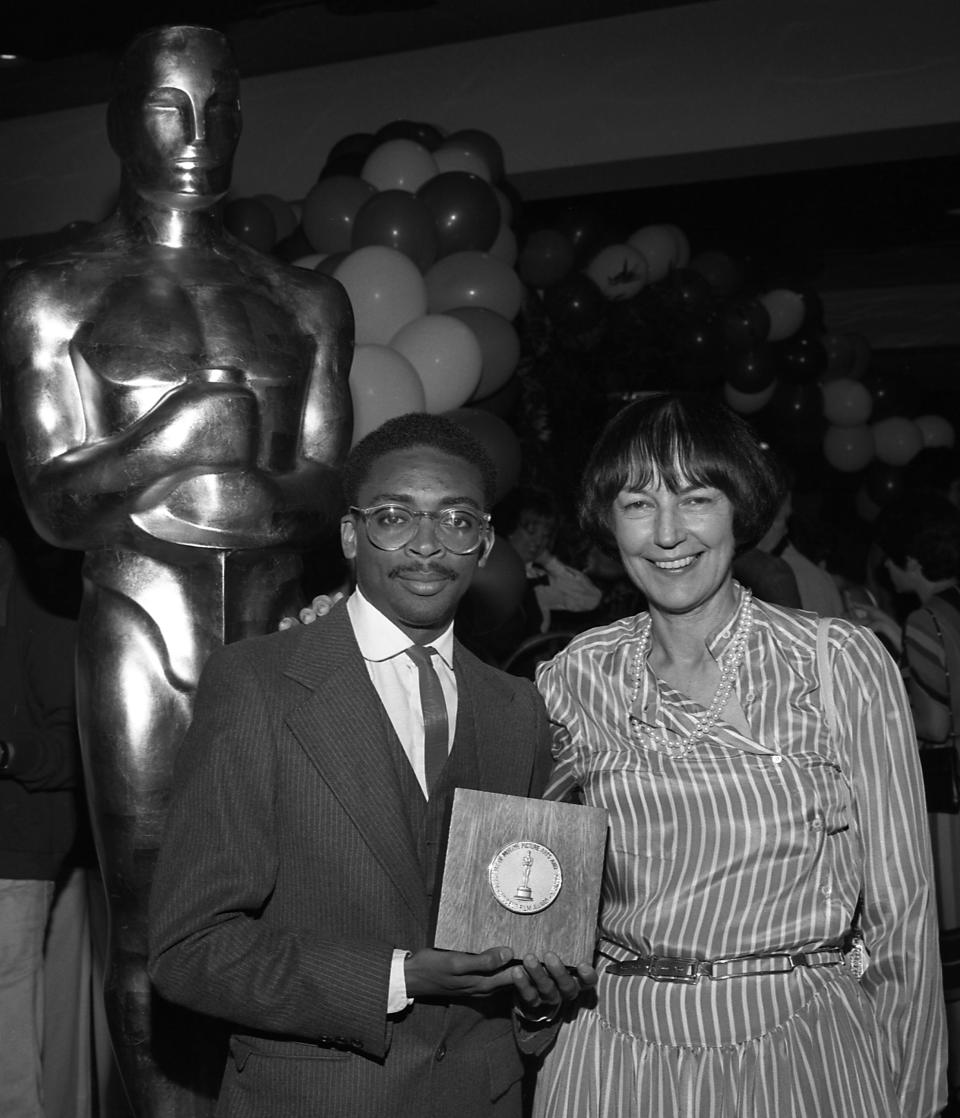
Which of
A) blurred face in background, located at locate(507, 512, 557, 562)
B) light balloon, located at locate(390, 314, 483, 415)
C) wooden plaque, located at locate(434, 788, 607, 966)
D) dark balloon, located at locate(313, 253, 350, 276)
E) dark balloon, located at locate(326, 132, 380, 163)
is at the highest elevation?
dark balloon, located at locate(326, 132, 380, 163)

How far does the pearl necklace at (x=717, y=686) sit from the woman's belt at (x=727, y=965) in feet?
0.87

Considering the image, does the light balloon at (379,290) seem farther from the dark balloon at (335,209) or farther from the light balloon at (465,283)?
the dark balloon at (335,209)

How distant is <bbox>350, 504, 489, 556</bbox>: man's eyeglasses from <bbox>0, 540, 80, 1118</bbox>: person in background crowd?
152 centimetres

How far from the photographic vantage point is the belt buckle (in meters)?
1.79

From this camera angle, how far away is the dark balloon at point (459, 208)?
14.8 feet

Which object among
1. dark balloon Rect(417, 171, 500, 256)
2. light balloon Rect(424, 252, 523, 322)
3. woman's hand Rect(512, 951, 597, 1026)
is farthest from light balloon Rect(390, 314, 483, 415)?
woman's hand Rect(512, 951, 597, 1026)

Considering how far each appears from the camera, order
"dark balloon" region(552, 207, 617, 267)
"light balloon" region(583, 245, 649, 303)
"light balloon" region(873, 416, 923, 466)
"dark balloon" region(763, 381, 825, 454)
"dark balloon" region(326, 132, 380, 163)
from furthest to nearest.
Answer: "light balloon" region(873, 416, 923, 466) < "dark balloon" region(763, 381, 825, 454) < "dark balloon" region(552, 207, 617, 267) < "light balloon" region(583, 245, 649, 303) < "dark balloon" region(326, 132, 380, 163)

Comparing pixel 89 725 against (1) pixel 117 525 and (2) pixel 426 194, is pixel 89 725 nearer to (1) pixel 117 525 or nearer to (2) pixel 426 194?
(1) pixel 117 525

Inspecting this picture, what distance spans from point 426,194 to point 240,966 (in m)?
3.34

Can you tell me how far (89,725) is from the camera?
2.76 metres

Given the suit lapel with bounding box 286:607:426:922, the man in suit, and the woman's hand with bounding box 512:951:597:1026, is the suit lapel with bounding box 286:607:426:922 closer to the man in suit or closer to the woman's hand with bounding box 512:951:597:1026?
the man in suit

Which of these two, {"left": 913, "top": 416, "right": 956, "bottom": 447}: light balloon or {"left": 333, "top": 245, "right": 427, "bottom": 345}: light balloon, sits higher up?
{"left": 913, "top": 416, "right": 956, "bottom": 447}: light balloon

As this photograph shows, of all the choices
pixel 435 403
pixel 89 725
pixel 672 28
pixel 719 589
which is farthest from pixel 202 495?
pixel 672 28

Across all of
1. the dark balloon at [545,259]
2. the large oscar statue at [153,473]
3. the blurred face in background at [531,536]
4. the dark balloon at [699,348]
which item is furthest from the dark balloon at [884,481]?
the large oscar statue at [153,473]
